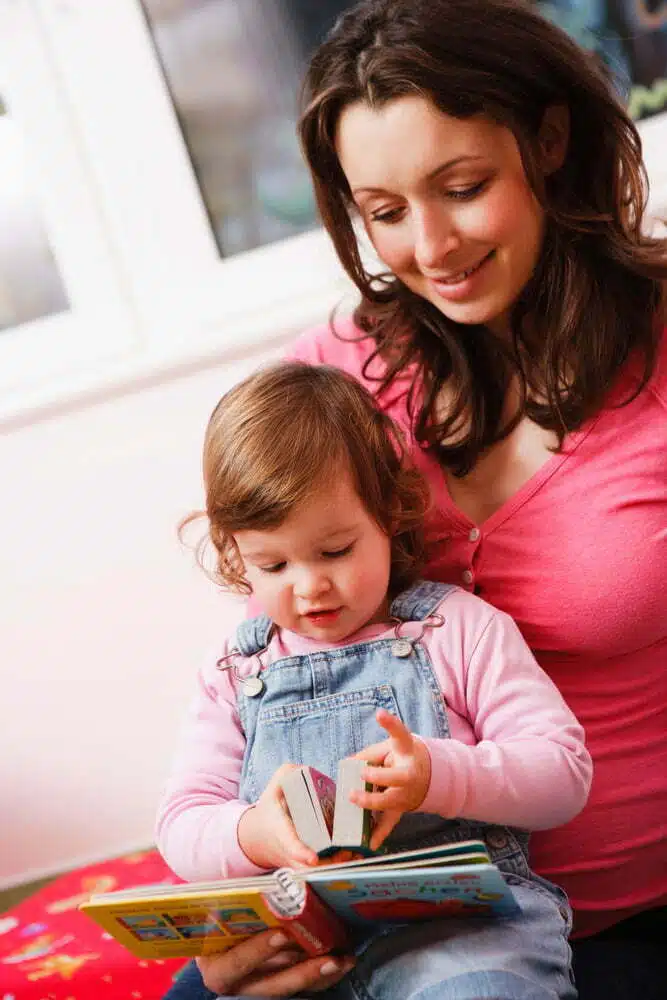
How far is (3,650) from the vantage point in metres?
2.19

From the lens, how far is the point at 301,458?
122 cm

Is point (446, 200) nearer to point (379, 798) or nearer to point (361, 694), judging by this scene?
point (361, 694)

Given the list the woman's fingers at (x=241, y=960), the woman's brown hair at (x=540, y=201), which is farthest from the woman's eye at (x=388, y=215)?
the woman's fingers at (x=241, y=960)

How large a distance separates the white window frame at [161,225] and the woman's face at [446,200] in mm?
672

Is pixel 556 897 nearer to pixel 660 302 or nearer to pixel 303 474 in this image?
pixel 303 474

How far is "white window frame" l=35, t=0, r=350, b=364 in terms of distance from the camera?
1.96 m

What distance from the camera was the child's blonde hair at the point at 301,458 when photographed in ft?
3.97

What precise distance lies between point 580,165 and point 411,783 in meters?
0.77

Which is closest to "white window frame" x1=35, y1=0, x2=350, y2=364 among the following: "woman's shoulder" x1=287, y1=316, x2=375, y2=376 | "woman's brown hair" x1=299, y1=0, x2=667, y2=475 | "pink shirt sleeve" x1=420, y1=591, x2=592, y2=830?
"woman's shoulder" x1=287, y1=316, x2=375, y2=376

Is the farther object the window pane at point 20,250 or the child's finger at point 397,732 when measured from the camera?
the window pane at point 20,250

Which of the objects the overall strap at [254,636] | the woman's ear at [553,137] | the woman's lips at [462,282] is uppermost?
the woman's ear at [553,137]

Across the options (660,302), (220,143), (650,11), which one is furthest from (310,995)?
(650,11)

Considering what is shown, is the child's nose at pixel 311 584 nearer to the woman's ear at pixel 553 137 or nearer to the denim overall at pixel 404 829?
the denim overall at pixel 404 829

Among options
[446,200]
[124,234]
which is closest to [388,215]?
[446,200]
